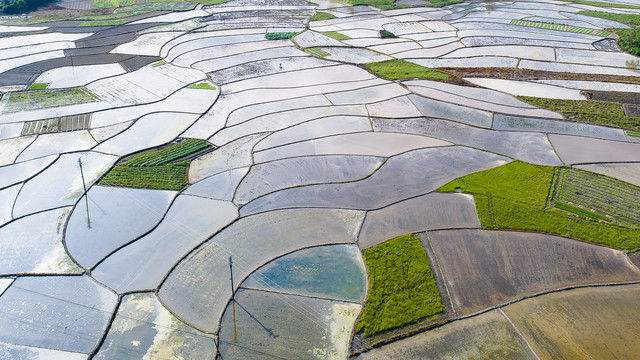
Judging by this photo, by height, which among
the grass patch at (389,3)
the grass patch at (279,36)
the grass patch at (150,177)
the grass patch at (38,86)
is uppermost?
the grass patch at (389,3)

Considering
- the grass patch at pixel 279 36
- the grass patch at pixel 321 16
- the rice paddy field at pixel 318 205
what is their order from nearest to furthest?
1. the rice paddy field at pixel 318 205
2. the grass patch at pixel 279 36
3. the grass patch at pixel 321 16

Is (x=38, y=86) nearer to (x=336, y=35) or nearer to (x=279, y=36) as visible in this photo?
(x=279, y=36)

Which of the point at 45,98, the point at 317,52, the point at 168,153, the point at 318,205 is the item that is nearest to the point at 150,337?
the point at 318,205

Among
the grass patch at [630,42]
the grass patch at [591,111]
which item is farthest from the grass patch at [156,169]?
the grass patch at [630,42]

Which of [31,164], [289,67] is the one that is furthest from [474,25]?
[31,164]

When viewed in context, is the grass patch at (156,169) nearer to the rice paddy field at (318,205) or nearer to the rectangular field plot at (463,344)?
the rice paddy field at (318,205)

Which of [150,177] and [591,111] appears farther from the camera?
[591,111]

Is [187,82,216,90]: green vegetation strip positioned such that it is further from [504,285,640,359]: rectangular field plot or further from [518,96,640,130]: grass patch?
[504,285,640,359]: rectangular field plot
